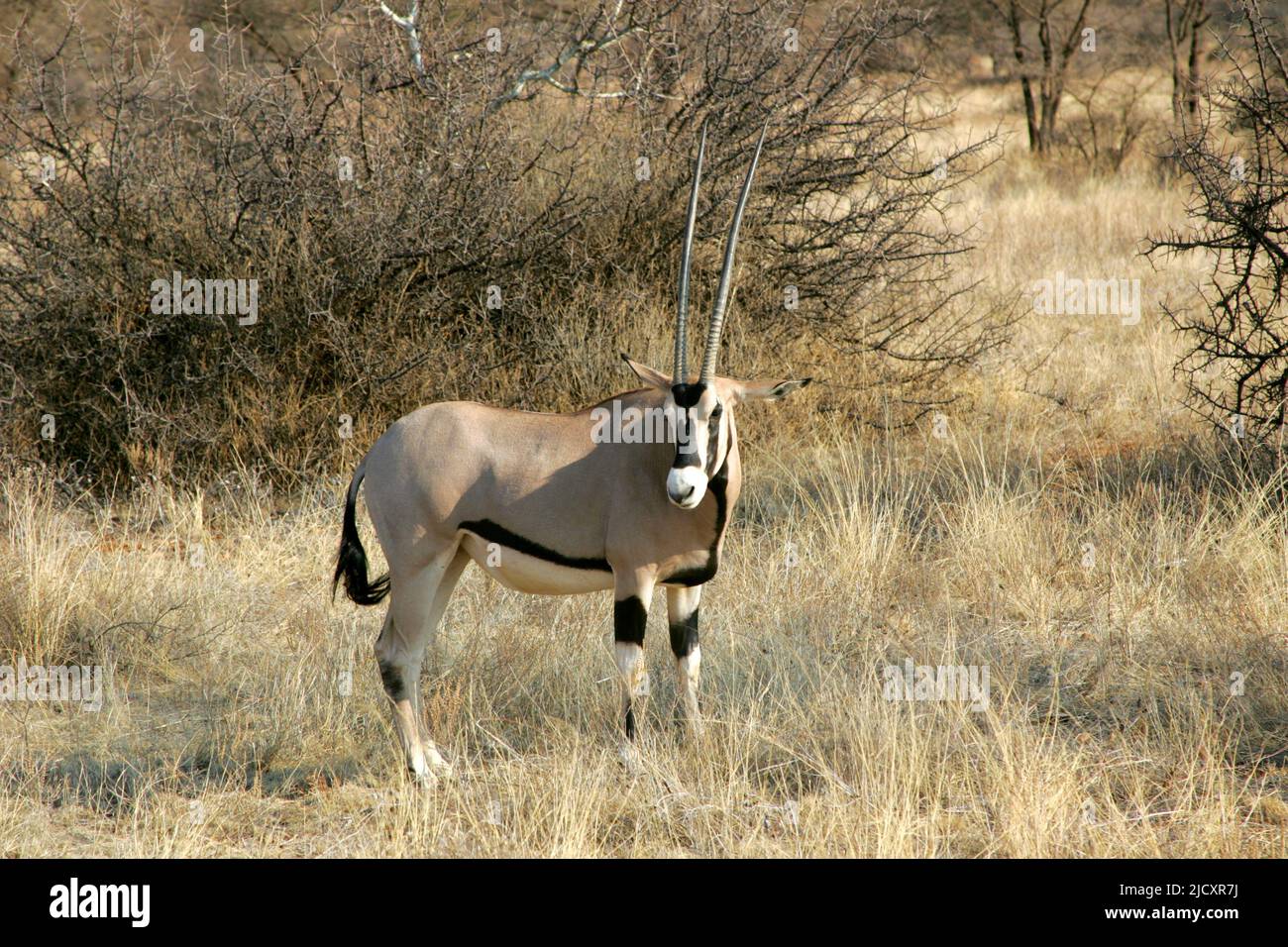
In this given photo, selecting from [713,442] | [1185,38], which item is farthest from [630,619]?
[1185,38]

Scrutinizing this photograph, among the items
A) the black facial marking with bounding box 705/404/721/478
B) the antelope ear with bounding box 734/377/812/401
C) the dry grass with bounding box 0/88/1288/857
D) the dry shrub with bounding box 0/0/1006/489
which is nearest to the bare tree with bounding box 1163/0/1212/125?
the dry shrub with bounding box 0/0/1006/489

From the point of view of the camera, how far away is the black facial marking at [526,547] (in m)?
4.27

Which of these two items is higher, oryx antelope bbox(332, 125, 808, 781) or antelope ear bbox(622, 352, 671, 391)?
antelope ear bbox(622, 352, 671, 391)

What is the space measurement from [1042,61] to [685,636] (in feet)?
52.2

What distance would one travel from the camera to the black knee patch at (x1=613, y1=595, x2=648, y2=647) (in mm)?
4223

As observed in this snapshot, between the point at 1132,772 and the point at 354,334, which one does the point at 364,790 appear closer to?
the point at 1132,772

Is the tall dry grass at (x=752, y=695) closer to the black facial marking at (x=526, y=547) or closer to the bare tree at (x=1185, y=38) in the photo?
the black facial marking at (x=526, y=547)

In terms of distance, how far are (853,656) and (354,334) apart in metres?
3.81

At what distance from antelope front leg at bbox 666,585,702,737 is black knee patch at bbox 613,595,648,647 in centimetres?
30

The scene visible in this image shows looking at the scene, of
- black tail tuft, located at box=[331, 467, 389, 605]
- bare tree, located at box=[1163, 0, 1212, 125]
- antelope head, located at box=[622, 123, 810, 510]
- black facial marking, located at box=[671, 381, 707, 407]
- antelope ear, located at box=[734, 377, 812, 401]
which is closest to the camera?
antelope head, located at box=[622, 123, 810, 510]

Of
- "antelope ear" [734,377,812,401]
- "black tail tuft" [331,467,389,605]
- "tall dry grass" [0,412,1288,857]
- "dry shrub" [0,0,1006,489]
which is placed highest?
"dry shrub" [0,0,1006,489]

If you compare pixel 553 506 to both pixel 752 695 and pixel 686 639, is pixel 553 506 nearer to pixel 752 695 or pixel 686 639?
pixel 686 639

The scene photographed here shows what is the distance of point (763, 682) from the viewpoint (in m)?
5.04

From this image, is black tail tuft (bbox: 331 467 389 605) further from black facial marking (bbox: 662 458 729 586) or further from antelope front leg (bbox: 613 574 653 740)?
black facial marking (bbox: 662 458 729 586)
